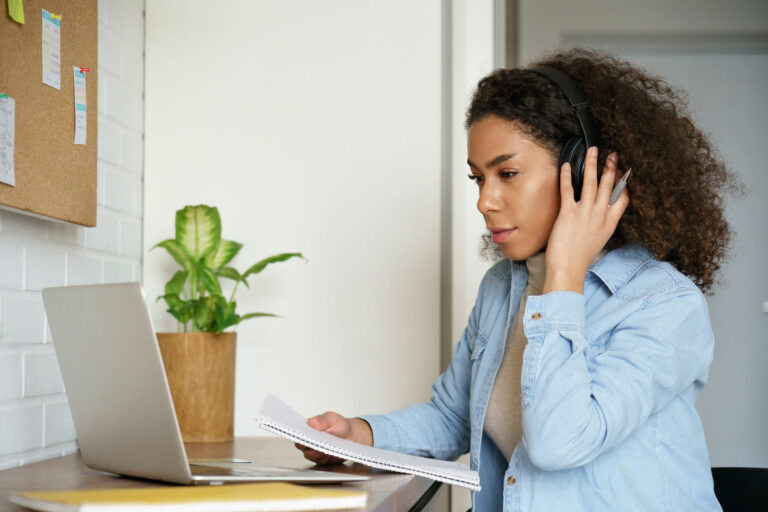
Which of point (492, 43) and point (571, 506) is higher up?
point (492, 43)

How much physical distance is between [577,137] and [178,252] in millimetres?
967

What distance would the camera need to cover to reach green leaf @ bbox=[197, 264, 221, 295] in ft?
5.99

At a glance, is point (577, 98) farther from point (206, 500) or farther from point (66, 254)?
point (66, 254)

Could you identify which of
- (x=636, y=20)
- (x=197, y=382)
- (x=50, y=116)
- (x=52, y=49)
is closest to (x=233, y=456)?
(x=197, y=382)

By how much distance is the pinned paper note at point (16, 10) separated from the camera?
55.2 inches

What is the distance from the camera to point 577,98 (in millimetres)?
1322

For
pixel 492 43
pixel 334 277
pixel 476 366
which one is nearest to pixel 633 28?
pixel 492 43

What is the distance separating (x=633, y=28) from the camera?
2344mm

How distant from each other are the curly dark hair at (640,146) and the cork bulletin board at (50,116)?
767 mm

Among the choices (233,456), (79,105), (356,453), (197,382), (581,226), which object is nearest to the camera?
(356,453)

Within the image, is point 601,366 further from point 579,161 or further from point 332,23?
point 332,23

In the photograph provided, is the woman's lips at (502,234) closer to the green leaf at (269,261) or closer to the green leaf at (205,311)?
the green leaf at (269,261)

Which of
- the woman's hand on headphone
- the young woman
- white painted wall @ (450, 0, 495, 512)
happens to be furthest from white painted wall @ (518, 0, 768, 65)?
the woman's hand on headphone

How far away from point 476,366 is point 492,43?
0.91 m
